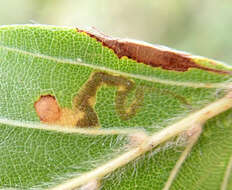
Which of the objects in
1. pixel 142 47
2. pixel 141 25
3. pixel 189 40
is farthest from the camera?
pixel 141 25

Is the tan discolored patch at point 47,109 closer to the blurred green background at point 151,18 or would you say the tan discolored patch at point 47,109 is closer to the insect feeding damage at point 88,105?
the insect feeding damage at point 88,105

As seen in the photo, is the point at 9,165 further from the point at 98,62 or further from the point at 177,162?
the point at 177,162

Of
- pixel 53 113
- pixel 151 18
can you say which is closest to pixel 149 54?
pixel 53 113

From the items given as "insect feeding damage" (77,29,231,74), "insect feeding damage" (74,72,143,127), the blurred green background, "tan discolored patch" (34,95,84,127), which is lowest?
the blurred green background

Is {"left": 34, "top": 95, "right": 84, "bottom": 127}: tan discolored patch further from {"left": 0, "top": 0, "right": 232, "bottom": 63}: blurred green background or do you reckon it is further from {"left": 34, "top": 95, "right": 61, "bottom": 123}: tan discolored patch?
{"left": 0, "top": 0, "right": 232, "bottom": 63}: blurred green background

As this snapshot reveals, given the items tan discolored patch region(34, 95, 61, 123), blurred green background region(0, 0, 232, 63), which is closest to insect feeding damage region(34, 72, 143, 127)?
tan discolored patch region(34, 95, 61, 123)

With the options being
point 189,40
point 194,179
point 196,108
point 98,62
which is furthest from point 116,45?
point 189,40
